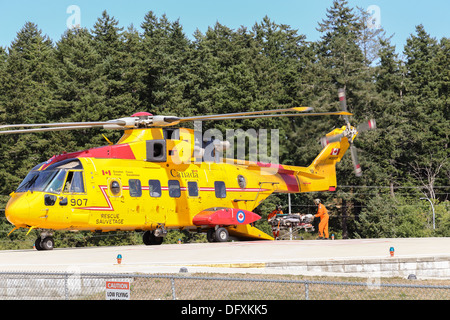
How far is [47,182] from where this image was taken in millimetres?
24031

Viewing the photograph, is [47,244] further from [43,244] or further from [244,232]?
[244,232]

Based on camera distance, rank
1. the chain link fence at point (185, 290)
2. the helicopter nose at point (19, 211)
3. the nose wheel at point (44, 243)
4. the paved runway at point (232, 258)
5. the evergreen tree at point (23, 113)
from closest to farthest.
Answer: the chain link fence at point (185, 290) → the paved runway at point (232, 258) → the helicopter nose at point (19, 211) → the nose wheel at point (44, 243) → the evergreen tree at point (23, 113)

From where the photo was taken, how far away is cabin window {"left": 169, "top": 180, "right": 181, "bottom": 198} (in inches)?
1080

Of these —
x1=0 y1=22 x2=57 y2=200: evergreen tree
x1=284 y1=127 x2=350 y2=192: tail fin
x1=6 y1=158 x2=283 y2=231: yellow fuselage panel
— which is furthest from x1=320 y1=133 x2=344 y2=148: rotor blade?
x1=0 y1=22 x2=57 y2=200: evergreen tree

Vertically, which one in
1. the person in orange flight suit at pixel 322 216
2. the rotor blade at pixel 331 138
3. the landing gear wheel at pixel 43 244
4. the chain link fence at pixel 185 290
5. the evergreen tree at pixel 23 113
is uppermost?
the evergreen tree at pixel 23 113

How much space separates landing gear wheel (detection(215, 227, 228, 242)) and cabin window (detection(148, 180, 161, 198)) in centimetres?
337

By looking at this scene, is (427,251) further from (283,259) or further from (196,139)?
(196,139)

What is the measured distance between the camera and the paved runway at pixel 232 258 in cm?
1805

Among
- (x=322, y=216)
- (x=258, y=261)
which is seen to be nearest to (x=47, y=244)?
(x=258, y=261)

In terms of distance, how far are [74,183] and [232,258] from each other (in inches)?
283

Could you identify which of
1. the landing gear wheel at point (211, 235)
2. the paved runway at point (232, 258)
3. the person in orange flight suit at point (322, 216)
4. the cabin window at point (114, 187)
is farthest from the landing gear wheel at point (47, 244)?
the person in orange flight suit at point (322, 216)

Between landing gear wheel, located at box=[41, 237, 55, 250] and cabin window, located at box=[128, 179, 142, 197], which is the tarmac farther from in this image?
cabin window, located at box=[128, 179, 142, 197]

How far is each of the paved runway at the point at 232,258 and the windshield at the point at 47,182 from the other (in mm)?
2314

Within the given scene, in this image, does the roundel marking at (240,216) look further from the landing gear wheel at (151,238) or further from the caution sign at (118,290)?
the caution sign at (118,290)
